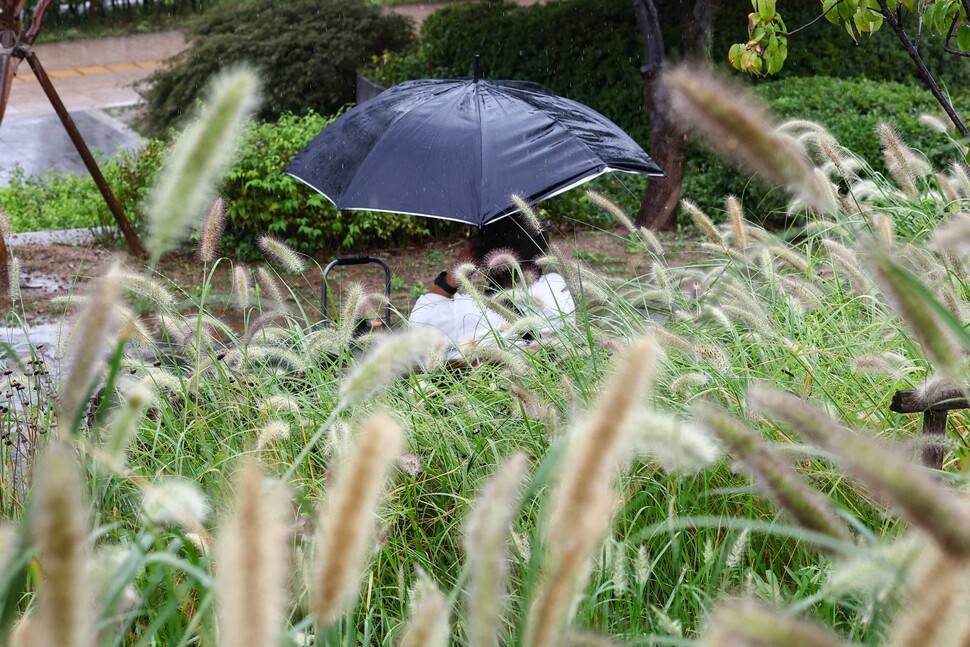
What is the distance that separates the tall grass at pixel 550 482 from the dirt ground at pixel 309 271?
11.8 ft

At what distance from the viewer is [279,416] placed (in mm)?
2322

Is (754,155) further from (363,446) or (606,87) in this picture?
(606,87)

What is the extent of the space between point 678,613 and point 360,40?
11924mm

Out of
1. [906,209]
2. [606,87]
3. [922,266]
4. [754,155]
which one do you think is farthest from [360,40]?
[754,155]

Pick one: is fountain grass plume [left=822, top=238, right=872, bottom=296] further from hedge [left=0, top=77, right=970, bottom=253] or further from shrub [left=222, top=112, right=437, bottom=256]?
shrub [left=222, top=112, right=437, bottom=256]

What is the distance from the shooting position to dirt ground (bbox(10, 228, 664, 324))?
651 centimetres

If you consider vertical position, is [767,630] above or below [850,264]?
above

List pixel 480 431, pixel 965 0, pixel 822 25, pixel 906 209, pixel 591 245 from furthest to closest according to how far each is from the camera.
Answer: pixel 822 25 → pixel 591 245 → pixel 906 209 → pixel 965 0 → pixel 480 431

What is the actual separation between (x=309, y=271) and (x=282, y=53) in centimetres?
558

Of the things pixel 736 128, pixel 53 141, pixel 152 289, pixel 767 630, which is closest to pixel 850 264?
pixel 736 128

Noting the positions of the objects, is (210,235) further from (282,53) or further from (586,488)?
(282,53)

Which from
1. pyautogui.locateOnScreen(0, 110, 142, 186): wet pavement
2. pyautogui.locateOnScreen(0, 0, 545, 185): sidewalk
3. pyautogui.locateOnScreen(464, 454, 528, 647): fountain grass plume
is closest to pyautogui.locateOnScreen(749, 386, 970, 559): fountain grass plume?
pyautogui.locateOnScreen(464, 454, 528, 647): fountain grass plume

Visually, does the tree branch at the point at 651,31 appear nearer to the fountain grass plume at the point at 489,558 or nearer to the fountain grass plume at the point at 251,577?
the fountain grass plume at the point at 489,558

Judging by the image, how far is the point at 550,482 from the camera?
175 centimetres
